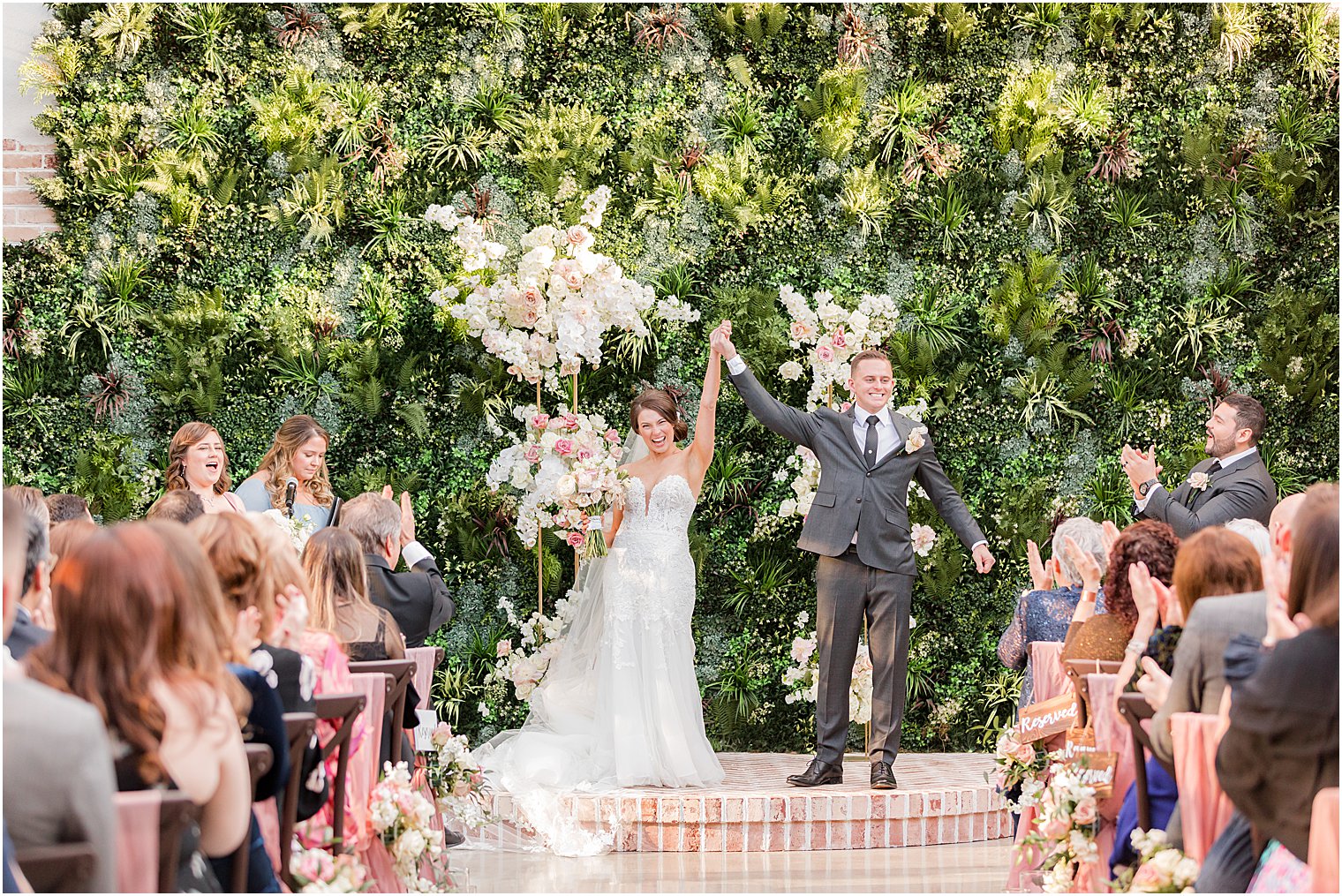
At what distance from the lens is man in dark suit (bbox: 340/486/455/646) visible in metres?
4.92

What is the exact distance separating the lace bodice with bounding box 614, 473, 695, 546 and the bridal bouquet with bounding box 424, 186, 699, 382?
65 cm

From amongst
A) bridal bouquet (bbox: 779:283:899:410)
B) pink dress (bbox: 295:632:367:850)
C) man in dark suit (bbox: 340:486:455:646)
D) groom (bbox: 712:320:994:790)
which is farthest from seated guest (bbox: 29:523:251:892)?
bridal bouquet (bbox: 779:283:899:410)

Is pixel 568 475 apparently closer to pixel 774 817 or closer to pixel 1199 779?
pixel 774 817

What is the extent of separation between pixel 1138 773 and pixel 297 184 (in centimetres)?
600

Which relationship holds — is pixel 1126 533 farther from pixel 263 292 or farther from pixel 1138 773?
pixel 263 292

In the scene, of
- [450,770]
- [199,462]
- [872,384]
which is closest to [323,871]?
[450,770]

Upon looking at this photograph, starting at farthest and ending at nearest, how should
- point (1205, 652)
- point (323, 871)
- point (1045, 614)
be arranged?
1. point (1045, 614)
2. point (323, 871)
3. point (1205, 652)

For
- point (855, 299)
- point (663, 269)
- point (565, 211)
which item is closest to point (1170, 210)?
point (855, 299)

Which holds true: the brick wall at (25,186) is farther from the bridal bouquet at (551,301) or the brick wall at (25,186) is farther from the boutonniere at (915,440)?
the boutonniere at (915,440)

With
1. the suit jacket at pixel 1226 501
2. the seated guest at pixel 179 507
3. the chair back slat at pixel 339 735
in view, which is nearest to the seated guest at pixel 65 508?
the seated guest at pixel 179 507

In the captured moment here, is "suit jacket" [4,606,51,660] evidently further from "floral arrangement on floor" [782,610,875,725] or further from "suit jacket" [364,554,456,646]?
"floral arrangement on floor" [782,610,875,725]

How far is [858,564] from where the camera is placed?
6223mm

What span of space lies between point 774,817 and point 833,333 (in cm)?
239

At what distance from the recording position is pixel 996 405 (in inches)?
318
